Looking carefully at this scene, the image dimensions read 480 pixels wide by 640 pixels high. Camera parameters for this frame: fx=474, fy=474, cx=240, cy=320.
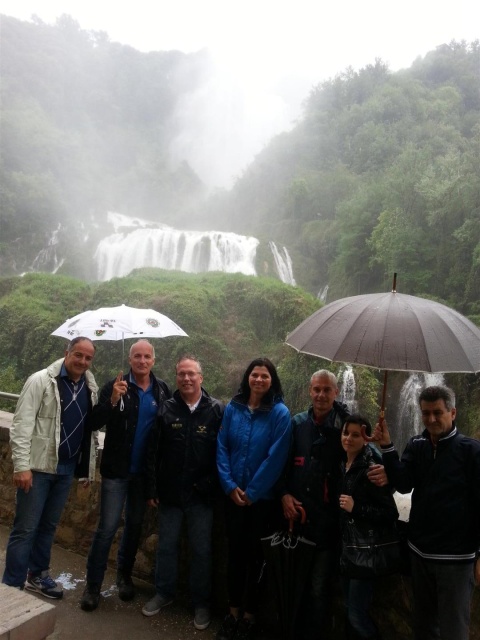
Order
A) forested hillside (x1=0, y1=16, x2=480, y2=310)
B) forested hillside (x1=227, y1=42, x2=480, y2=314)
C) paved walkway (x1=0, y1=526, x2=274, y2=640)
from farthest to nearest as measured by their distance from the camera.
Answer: forested hillside (x1=0, y1=16, x2=480, y2=310) < forested hillside (x1=227, y1=42, x2=480, y2=314) < paved walkway (x1=0, y1=526, x2=274, y2=640)

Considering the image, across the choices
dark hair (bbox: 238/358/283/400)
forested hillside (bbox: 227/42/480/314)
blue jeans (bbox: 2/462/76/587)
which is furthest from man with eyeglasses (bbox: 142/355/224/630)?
forested hillside (bbox: 227/42/480/314)

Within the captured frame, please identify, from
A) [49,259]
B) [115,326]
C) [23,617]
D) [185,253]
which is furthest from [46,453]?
[49,259]

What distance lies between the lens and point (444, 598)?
6.47ft

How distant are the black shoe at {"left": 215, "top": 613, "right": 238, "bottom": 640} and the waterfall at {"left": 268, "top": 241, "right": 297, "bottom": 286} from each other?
2193cm

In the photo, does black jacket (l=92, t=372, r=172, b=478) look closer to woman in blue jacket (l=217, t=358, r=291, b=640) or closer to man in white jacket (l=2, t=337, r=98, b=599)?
man in white jacket (l=2, t=337, r=98, b=599)

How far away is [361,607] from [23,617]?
144 centimetres

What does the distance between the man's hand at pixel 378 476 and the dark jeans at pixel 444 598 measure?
335 mm

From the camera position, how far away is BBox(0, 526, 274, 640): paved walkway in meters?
2.61

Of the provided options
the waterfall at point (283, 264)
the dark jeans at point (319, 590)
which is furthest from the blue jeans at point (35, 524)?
the waterfall at point (283, 264)

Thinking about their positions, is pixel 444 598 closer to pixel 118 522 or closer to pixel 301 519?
pixel 301 519

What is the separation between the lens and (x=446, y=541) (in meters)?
1.99

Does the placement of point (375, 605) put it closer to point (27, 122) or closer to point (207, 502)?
point (207, 502)

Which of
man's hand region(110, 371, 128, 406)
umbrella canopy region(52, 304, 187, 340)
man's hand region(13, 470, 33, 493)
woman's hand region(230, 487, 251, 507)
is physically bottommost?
man's hand region(13, 470, 33, 493)

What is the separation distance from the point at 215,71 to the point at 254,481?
7713 cm
